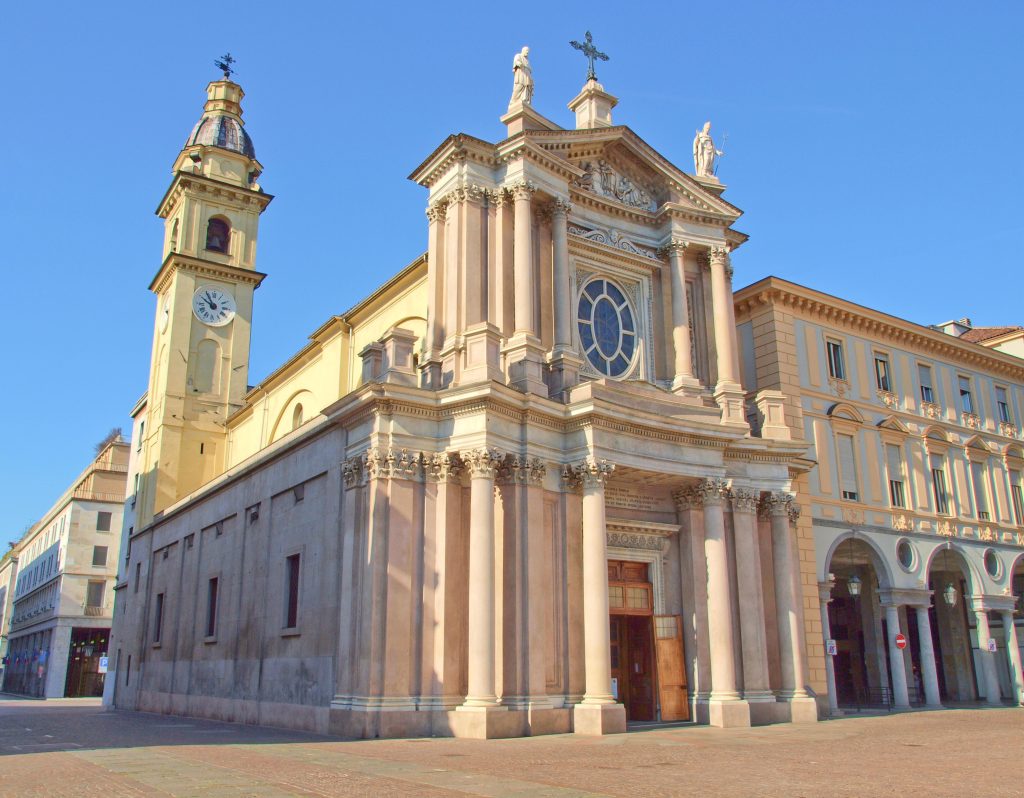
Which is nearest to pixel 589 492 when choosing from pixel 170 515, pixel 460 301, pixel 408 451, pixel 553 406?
pixel 553 406

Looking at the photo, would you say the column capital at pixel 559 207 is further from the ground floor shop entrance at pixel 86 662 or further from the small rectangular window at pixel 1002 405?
the ground floor shop entrance at pixel 86 662

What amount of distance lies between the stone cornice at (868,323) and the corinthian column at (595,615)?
495 inches

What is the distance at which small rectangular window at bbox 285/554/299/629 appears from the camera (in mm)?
25344

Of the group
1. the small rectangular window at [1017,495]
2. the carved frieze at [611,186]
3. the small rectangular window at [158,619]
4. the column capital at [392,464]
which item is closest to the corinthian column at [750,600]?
the carved frieze at [611,186]

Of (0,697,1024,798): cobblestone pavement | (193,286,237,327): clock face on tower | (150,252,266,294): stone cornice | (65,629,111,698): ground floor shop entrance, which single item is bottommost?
(0,697,1024,798): cobblestone pavement

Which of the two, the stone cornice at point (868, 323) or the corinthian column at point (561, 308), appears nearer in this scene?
the corinthian column at point (561, 308)

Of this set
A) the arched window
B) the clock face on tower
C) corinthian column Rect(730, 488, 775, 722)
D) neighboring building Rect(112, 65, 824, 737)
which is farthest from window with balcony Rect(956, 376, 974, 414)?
the arched window

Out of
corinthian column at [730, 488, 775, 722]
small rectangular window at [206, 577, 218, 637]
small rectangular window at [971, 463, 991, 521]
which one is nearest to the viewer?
corinthian column at [730, 488, 775, 722]

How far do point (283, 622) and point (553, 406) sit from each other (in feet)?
31.4

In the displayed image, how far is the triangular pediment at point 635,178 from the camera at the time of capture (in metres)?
28.4

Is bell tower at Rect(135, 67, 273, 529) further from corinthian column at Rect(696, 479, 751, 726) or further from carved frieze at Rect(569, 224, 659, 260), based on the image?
corinthian column at Rect(696, 479, 751, 726)

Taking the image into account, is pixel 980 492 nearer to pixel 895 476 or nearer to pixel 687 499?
pixel 895 476

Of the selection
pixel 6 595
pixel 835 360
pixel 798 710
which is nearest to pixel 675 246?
pixel 835 360

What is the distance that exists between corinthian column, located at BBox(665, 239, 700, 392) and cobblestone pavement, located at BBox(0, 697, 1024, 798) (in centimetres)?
1007
